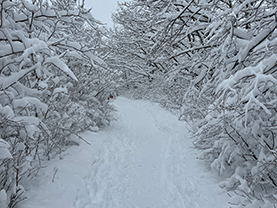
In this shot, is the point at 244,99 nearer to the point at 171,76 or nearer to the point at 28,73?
the point at 28,73

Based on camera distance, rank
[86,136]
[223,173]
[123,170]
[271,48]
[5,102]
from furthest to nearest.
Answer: [86,136] < [123,170] < [223,173] < [271,48] < [5,102]

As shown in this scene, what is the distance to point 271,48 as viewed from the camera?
296cm

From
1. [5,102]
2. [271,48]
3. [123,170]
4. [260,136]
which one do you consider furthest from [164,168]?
[5,102]

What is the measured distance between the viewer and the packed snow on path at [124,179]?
127 inches

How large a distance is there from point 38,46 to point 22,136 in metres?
1.06

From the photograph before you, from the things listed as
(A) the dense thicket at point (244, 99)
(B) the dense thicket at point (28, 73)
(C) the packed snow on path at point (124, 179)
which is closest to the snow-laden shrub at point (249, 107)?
(A) the dense thicket at point (244, 99)

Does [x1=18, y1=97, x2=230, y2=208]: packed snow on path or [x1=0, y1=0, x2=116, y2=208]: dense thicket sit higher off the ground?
[x1=0, y1=0, x2=116, y2=208]: dense thicket

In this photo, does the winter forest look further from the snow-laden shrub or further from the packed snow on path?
the packed snow on path

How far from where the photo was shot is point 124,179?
4352mm

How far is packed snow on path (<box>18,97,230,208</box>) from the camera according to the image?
3.22 meters

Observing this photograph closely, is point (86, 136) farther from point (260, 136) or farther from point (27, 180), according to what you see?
point (260, 136)

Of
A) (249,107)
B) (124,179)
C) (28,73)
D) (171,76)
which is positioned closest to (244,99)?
(249,107)

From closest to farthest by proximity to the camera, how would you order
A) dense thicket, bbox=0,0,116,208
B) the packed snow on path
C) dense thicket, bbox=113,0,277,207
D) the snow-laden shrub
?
dense thicket, bbox=0,0,116,208 → dense thicket, bbox=113,0,277,207 → the snow-laden shrub → the packed snow on path

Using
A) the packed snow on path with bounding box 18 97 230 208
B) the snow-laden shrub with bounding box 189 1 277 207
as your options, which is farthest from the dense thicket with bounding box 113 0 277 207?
the packed snow on path with bounding box 18 97 230 208
